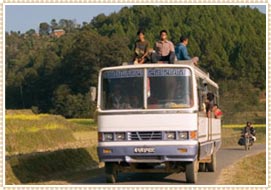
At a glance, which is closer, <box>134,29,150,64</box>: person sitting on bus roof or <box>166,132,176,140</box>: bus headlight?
<box>166,132,176,140</box>: bus headlight

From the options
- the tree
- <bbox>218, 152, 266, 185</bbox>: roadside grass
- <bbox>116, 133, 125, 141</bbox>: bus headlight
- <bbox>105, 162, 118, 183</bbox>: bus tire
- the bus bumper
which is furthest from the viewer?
the tree

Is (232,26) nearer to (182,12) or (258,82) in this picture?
(182,12)

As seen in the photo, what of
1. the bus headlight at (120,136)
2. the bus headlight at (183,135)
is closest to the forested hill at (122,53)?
the bus headlight at (120,136)

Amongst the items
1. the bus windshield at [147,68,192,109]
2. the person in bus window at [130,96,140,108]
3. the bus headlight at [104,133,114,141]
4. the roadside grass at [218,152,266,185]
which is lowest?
the roadside grass at [218,152,266,185]

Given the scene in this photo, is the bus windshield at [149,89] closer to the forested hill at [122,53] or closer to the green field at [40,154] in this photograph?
the green field at [40,154]

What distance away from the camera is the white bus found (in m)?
15.2

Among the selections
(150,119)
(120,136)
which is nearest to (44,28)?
(120,136)

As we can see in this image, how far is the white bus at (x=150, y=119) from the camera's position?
15211mm

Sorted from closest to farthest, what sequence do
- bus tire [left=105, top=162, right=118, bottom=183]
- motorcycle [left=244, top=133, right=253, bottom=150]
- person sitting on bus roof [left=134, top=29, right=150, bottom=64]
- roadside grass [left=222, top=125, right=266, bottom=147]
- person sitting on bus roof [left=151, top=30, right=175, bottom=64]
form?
bus tire [left=105, top=162, right=118, bottom=183], person sitting on bus roof [left=151, top=30, right=175, bottom=64], person sitting on bus roof [left=134, top=29, right=150, bottom=64], motorcycle [left=244, top=133, right=253, bottom=150], roadside grass [left=222, top=125, right=266, bottom=147]

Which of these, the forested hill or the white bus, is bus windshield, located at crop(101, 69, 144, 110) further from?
the forested hill

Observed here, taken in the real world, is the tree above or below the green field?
above

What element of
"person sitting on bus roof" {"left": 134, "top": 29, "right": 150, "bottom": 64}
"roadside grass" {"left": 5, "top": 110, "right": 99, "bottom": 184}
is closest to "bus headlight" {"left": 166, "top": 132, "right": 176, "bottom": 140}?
"person sitting on bus roof" {"left": 134, "top": 29, "right": 150, "bottom": 64}

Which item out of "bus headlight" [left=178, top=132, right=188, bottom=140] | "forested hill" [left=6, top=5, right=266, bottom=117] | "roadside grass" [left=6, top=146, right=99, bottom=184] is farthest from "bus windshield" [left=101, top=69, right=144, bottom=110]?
"forested hill" [left=6, top=5, right=266, bottom=117]

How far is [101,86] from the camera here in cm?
1609
